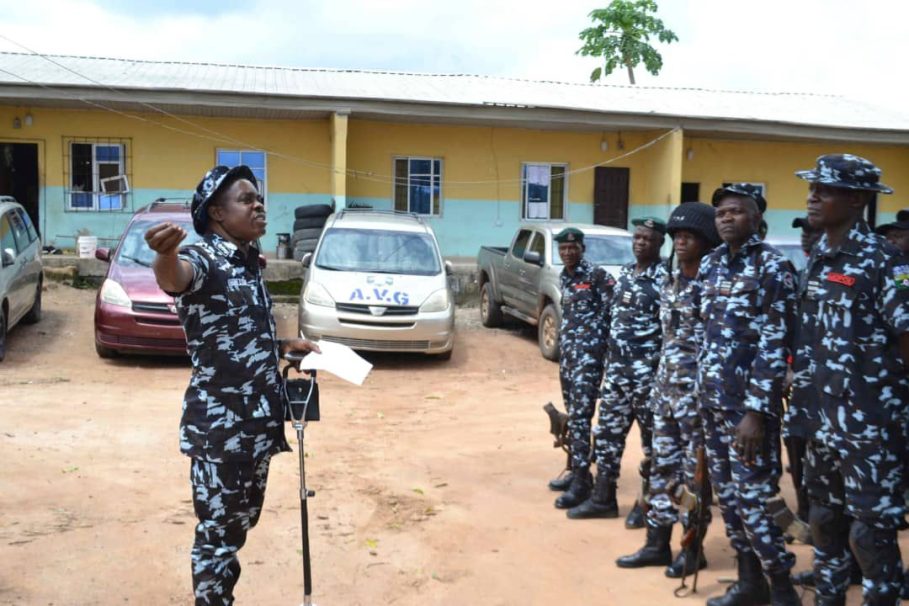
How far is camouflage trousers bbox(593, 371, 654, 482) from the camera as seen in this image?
5293mm

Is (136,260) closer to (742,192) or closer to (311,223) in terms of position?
(311,223)

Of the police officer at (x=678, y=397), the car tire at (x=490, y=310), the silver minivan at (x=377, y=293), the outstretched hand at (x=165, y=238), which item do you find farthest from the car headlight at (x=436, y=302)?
the outstretched hand at (x=165, y=238)

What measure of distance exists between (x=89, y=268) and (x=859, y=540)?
46.5 ft

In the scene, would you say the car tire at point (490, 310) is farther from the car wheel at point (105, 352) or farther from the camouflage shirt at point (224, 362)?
the camouflage shirt at point (224, 362)

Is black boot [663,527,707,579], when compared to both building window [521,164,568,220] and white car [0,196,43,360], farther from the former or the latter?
building window [521,164,568,220]

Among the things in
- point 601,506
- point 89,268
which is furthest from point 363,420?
point 89,268

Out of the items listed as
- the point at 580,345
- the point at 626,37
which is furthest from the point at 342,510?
the point at 626,37

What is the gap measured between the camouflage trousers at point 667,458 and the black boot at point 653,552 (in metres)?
0.06

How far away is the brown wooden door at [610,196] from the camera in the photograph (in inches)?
766

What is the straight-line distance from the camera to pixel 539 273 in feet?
40.3

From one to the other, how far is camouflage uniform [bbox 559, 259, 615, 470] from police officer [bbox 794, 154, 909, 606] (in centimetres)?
209

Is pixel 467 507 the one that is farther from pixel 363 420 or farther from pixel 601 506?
pixel 363 420

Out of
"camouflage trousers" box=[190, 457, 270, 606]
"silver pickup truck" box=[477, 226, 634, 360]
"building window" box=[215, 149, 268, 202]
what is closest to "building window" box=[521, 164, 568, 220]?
"silver pickup truck" box=[477, 226, 634, 360]

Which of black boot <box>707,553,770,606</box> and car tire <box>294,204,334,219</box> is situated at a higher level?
car tire <box>294,204,334,219</box>
